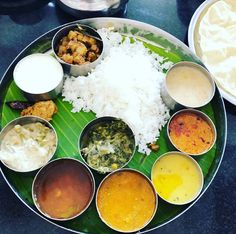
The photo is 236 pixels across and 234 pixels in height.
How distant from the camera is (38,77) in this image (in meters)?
2.21

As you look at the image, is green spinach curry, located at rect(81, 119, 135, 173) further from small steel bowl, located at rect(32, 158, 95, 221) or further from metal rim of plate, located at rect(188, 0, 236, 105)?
metal rim of plate, located at rect(188, 0, 236, 105)

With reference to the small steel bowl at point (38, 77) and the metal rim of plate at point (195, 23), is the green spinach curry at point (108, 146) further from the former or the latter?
the metal rim of plate at point (195, 23)

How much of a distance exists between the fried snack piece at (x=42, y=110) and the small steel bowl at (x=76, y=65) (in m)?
0.23

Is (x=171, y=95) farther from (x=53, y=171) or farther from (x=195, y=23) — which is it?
(x=53, y=171)

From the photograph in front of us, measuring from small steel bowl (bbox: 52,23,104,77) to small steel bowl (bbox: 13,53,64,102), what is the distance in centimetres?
5

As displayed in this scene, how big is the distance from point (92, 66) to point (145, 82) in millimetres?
318

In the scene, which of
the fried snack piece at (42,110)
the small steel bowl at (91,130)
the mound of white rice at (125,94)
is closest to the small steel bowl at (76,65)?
the mound of white rice at (125,94)

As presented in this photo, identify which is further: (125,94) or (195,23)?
(195,23)

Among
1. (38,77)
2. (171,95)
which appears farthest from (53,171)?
(171,95)

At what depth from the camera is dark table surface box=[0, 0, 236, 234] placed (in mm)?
2049

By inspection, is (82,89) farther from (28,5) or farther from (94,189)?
(28,5)

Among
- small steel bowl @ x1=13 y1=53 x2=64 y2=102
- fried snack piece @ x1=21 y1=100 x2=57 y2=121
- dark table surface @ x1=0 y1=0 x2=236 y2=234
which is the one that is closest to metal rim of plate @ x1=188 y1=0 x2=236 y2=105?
dark table surface @ x1=0 y1=0 x2=236 y2=234

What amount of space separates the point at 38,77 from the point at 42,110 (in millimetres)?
201

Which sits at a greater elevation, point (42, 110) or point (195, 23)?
point (195, 23)
